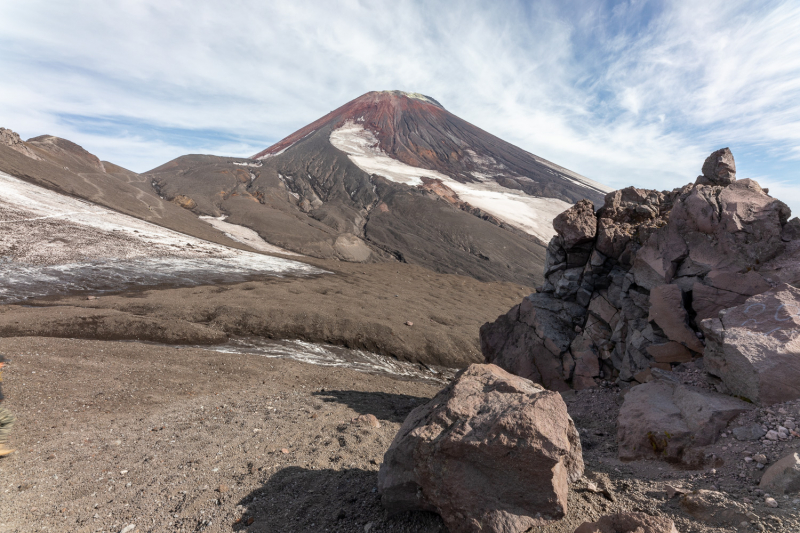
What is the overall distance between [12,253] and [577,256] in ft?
96.9

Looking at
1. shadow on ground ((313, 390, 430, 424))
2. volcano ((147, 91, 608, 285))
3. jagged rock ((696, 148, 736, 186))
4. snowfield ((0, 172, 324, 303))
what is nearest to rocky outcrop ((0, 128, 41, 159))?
snowfield ((0, 172, 324, 303))

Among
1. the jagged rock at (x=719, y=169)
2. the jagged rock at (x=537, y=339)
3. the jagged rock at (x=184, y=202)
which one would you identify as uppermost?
the jagged rock at (x=719, y=169)

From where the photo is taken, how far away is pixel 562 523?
3.50m

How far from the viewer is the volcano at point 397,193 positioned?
44.2 m

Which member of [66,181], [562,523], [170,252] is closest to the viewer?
[562,523]

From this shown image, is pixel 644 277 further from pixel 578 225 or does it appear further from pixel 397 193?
pixel 397 193

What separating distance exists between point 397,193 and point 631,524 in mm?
59510

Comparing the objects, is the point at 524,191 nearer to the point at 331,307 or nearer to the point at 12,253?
the point at 331,307

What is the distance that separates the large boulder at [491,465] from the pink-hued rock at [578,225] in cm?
917

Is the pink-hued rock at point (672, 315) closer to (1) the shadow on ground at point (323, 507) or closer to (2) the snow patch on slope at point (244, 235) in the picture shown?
(1) the shadow on ground at point (323, 507)

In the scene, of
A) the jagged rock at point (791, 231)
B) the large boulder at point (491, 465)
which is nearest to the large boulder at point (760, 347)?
the jagged rock at point (791, 231)

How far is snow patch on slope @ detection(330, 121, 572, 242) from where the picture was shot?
63094mm

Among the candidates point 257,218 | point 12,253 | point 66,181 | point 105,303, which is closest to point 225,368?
point 105,303

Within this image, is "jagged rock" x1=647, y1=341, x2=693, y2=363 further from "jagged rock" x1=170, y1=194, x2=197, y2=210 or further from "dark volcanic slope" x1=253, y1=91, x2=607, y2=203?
"dark volcanic slope" x1=253, y1=91, x2=607, y2=203
